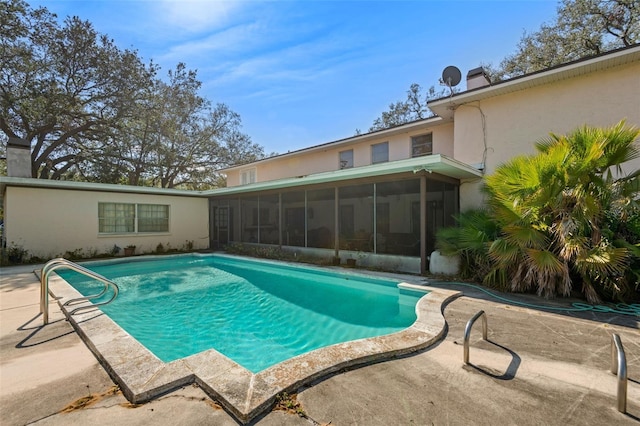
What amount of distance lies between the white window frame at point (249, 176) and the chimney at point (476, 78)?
12014 millimetres

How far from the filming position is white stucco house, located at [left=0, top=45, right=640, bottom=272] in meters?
7.68

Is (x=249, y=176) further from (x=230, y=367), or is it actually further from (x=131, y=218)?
(x=230, y=367)

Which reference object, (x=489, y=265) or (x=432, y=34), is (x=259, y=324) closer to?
(x=489, y=265)

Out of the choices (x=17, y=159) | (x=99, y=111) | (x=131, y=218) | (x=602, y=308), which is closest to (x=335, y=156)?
(x=131, y=218)

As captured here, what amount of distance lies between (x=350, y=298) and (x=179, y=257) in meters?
8.76

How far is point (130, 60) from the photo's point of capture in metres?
18.7

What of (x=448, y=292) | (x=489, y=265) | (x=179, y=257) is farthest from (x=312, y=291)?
(x=179, y=257)

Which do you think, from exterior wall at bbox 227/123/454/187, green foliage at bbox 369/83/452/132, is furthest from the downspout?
green foliage at bbox 369/83/452/132

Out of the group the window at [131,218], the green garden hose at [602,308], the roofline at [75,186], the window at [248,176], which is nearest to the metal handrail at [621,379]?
the green garden hose at [602,308]

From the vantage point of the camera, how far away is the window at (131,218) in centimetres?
1257

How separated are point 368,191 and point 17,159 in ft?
42.4

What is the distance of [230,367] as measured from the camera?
3.00m

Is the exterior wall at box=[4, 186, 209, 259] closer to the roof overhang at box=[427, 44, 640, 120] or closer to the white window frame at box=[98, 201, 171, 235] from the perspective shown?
the white window frame at box=[98, 201, 171, 235]

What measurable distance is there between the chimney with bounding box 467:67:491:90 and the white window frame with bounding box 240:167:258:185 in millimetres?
12014
